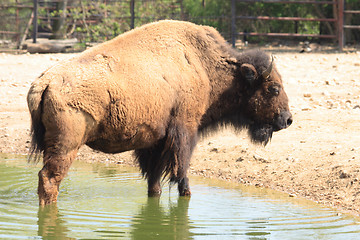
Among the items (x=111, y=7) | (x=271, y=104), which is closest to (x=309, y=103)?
(x=271, y=104)

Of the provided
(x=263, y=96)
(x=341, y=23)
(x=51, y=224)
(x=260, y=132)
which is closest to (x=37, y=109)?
(x=51, y=224)

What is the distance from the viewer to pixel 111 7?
20016 mm

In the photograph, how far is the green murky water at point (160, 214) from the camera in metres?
5.52

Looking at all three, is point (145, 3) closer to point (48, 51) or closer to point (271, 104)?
point (48, 51)

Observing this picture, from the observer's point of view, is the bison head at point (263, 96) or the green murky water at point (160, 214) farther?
the bison head at point (263, 96)

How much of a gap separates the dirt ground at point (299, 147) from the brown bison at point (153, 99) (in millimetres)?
571

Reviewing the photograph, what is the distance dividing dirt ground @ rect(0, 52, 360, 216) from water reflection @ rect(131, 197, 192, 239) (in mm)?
1195

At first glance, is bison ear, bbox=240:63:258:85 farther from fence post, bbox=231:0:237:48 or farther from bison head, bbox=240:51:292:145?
fence post, bbox=231:0:237:48

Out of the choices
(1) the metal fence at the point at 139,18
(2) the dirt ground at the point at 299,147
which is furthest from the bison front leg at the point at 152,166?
(1) the metal fence at the point at 139,18

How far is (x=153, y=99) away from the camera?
6.15 metres

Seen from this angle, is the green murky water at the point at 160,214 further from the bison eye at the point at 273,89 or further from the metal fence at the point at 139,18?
the metal fence at the point at 139,18

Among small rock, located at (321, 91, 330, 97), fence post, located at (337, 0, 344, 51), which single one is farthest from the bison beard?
fence post, located at (337, 0, 344, 51)

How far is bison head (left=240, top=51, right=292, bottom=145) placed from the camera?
7.02 meters

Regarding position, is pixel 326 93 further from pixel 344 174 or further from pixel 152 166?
pixel 152 166
